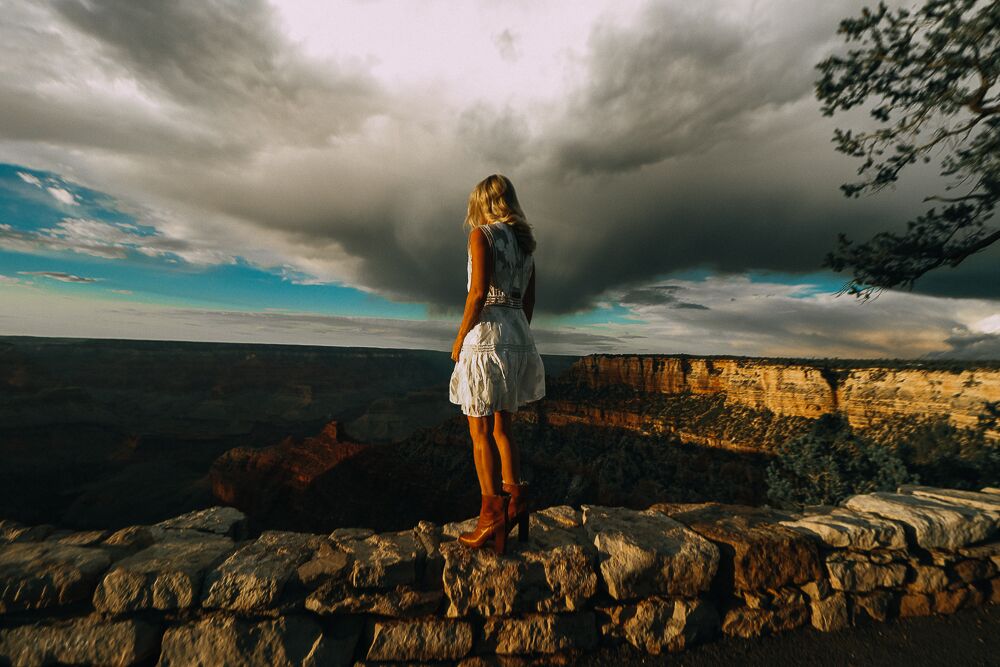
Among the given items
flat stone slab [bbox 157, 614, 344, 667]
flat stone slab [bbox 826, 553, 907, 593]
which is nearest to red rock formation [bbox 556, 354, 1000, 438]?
flat stone slab [bbox 826, 553, 907, 593]

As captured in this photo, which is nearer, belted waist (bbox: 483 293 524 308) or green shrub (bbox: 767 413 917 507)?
belted waist (bbox: 483 293 524 308)

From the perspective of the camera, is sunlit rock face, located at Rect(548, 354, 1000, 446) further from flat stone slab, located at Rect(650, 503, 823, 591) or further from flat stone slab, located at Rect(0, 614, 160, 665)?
flat stone slab, located at Rect(0, 614, 160, 665)

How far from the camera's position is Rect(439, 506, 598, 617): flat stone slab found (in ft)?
7.25

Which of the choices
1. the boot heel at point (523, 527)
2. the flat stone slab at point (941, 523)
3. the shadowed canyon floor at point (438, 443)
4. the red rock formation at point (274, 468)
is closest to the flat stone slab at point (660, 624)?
the boot heel at point (523, 527)

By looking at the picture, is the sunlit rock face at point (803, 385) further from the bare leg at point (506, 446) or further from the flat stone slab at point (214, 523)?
the flat stone slab at point (214, 523)

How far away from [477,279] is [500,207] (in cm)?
55

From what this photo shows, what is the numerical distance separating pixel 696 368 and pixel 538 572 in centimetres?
4957

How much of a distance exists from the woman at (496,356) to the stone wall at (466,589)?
28 cm

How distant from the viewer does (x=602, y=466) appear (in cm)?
3522

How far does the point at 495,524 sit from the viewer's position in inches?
92.9

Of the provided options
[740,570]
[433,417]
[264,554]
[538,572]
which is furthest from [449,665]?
[433,417]

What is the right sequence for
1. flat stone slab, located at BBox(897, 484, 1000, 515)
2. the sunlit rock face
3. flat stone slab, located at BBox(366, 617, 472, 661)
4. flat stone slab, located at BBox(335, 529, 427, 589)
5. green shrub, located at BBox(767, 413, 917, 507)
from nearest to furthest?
1. flat stone slab, located at BBox(366, 617, 472, 661)
2. flat stone slab, located at BBox(335, 529, 427, 589)
3. flat stone slab, located at BBox(897, 484, 1000, 515)
4. green shrub, located at BBox(767, 413, 917, 507)
5. the sunlit rock face

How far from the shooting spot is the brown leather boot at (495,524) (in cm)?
235

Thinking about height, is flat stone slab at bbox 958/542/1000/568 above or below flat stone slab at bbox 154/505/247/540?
above
